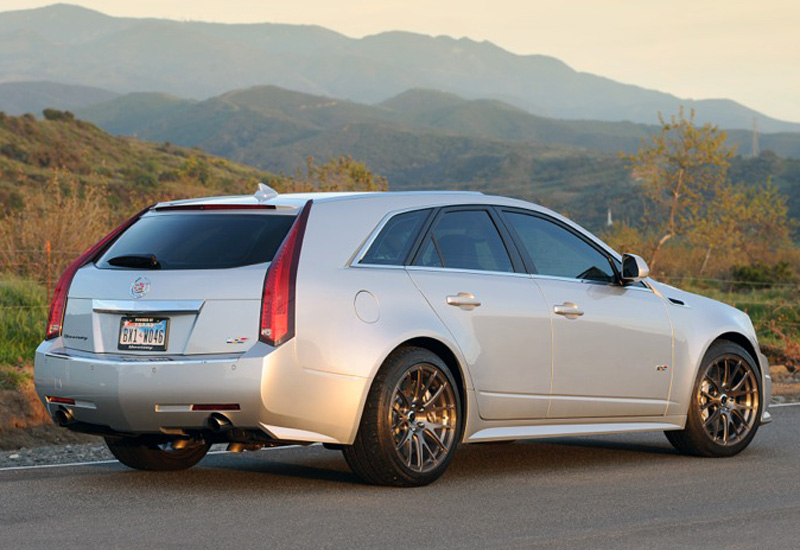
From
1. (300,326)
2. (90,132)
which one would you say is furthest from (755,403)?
(90,132)

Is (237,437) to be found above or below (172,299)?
below

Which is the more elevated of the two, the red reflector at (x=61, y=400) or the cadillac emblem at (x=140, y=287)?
the cadillac emblem at (x=140, y=287)

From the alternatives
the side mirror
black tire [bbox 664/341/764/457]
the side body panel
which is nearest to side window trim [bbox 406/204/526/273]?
the side body panel

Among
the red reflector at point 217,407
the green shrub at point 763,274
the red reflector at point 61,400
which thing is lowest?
the green shrub at point 763,274

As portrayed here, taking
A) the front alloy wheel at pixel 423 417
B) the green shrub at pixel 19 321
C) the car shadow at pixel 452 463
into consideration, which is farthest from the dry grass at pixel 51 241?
the front alloy wheel at pixel 423 417

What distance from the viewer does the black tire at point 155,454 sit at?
8.88 metres

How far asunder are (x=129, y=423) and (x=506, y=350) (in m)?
2.33

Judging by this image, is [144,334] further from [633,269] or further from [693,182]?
[693,182]

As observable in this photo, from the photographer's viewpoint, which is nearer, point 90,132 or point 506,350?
point 506,350

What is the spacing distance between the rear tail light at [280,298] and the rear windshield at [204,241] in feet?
0.36

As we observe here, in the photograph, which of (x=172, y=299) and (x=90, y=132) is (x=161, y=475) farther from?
(x=90, y=132)

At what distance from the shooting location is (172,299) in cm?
782

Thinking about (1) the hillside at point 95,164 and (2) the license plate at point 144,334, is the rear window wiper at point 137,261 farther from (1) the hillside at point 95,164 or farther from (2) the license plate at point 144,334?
(1) the hillside at point 95,164

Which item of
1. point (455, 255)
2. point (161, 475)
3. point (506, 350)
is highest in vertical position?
point (455, 255)
